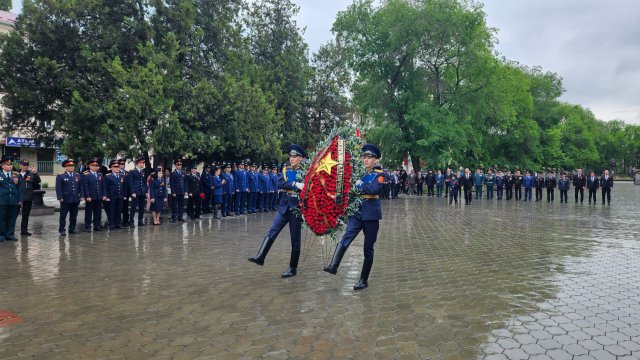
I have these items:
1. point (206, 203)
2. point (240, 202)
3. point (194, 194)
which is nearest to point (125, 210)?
point (194, 194)

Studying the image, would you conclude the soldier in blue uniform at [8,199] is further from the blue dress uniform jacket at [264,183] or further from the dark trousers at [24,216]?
the blue dress uniform jacket at [264,183]

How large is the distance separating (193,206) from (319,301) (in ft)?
38.5

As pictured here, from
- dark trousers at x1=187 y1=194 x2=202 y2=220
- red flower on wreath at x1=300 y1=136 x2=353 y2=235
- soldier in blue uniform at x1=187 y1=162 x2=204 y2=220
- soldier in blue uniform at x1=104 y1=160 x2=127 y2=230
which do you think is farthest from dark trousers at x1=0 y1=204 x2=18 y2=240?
red flower on wreath at x1=300 y1=136 x2=353 y2=235

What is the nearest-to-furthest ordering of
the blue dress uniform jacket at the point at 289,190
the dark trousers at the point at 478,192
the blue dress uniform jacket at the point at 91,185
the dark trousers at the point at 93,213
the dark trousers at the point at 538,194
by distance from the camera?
the blue dress uniform jacket at the point at 289,190, the blue dress uniform jacket at the point at 91,185, the dark trousers at the point at 93,213, the dark trousers at the point at 538,194, the dark trousers at the point at 478,192

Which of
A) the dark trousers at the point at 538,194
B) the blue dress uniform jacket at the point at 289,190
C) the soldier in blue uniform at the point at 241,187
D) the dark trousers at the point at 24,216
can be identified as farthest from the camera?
the dark trousers at the point at 538,194

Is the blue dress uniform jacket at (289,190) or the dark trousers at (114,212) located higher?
the blue dress uniform jacket at (289,190)

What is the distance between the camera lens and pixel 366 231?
668 centimetres

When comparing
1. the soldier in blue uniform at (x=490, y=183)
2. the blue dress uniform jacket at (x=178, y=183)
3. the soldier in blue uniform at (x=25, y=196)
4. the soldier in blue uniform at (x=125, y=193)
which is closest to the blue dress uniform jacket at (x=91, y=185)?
the soldier in blue uniform at (x=125, y=193)

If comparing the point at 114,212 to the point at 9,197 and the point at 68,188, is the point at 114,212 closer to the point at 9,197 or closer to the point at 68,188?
the point at 68,188

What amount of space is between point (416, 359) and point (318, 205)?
335 cm

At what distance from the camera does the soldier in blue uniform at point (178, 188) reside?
15336 mm

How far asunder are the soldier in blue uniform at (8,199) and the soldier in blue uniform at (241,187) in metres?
8.07

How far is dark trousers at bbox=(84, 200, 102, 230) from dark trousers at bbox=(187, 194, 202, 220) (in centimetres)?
347

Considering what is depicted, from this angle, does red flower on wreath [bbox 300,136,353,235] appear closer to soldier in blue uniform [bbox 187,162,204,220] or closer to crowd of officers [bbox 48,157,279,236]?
crowd of officers [bbox 48,157,279,236]
